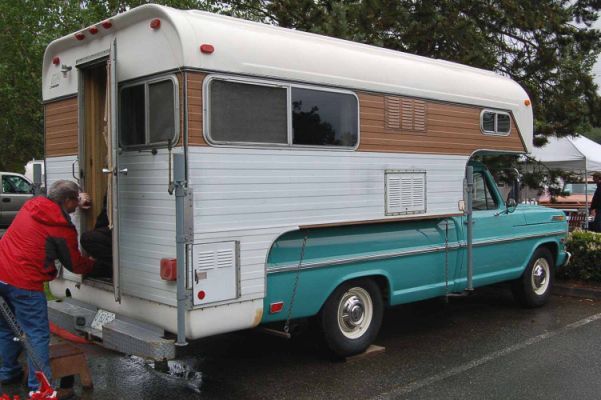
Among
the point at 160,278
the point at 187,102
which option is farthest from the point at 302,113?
the point at 160,278

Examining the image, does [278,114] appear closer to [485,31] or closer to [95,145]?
[95,145]

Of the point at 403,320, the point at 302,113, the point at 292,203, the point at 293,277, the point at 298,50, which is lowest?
the point at 403,320

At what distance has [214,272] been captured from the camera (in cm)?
427

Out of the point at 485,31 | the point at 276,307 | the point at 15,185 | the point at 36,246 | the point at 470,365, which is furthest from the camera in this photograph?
the point at 15,185

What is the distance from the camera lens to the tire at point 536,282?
24.3 feet

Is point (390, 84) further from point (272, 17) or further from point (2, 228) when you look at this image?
point (2, 228)

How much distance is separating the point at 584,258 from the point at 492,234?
8.86 ft

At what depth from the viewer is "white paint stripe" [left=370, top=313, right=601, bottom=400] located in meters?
4.68

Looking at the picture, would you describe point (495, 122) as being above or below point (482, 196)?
above

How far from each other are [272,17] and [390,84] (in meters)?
7.04

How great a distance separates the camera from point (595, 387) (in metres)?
4.78

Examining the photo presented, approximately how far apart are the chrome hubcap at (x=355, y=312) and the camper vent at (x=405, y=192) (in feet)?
2.64

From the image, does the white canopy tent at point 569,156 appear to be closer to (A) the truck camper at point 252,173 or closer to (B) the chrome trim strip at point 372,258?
(B) the chrome trim strip at point 372,258

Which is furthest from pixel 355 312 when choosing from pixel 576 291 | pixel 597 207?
pixel 597 207
